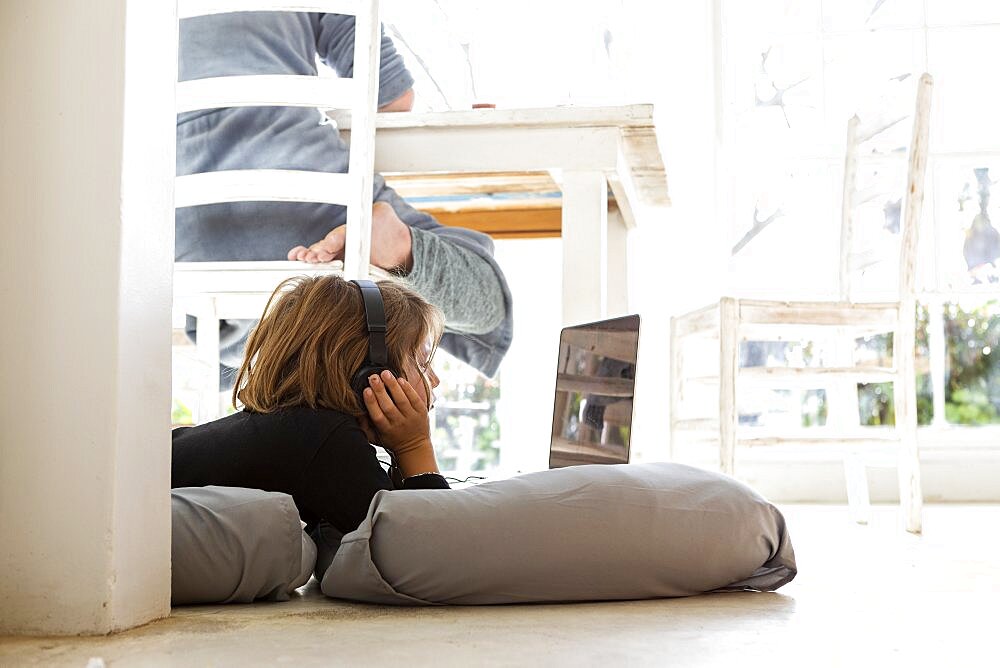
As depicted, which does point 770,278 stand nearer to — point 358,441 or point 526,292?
point 526,292

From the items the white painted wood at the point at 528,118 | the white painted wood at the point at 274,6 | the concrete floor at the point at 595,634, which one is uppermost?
the white painted wood at the point at 274,6

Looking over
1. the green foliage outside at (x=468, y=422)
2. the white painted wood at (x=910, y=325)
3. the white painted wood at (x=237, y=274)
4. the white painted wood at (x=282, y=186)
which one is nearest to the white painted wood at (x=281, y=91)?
the white painted wood at (x=282, y=186)

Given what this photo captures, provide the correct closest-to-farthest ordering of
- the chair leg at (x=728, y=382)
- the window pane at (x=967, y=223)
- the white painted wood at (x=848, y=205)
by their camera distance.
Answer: the chair leg at (x=728, y=382) → the white painted wood at (x=848, y=205) → the window pane at (x=967, y=223)

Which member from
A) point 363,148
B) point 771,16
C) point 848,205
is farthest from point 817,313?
point 771,16

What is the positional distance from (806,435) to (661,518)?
1388 mm

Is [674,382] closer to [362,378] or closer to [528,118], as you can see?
[528,118]

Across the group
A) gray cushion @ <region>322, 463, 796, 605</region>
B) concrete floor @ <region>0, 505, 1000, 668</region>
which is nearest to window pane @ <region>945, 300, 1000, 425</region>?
concrete floor @ <region>0, 505, 1000, 668</region>

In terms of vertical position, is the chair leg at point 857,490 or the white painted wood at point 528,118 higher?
the white painted wood at point 528,118

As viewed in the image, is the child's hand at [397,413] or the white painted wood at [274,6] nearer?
the child's hand at [397,413]

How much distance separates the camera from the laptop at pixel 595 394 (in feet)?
5.27

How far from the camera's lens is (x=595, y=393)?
173 centimetres

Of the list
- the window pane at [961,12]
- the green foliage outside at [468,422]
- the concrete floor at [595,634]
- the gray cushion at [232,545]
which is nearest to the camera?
the concrete floor at [595,634]

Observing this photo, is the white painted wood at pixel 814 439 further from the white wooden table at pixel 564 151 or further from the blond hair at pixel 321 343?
the blond hair at pixel 321 343

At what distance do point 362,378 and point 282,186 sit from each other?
0.84 meters
